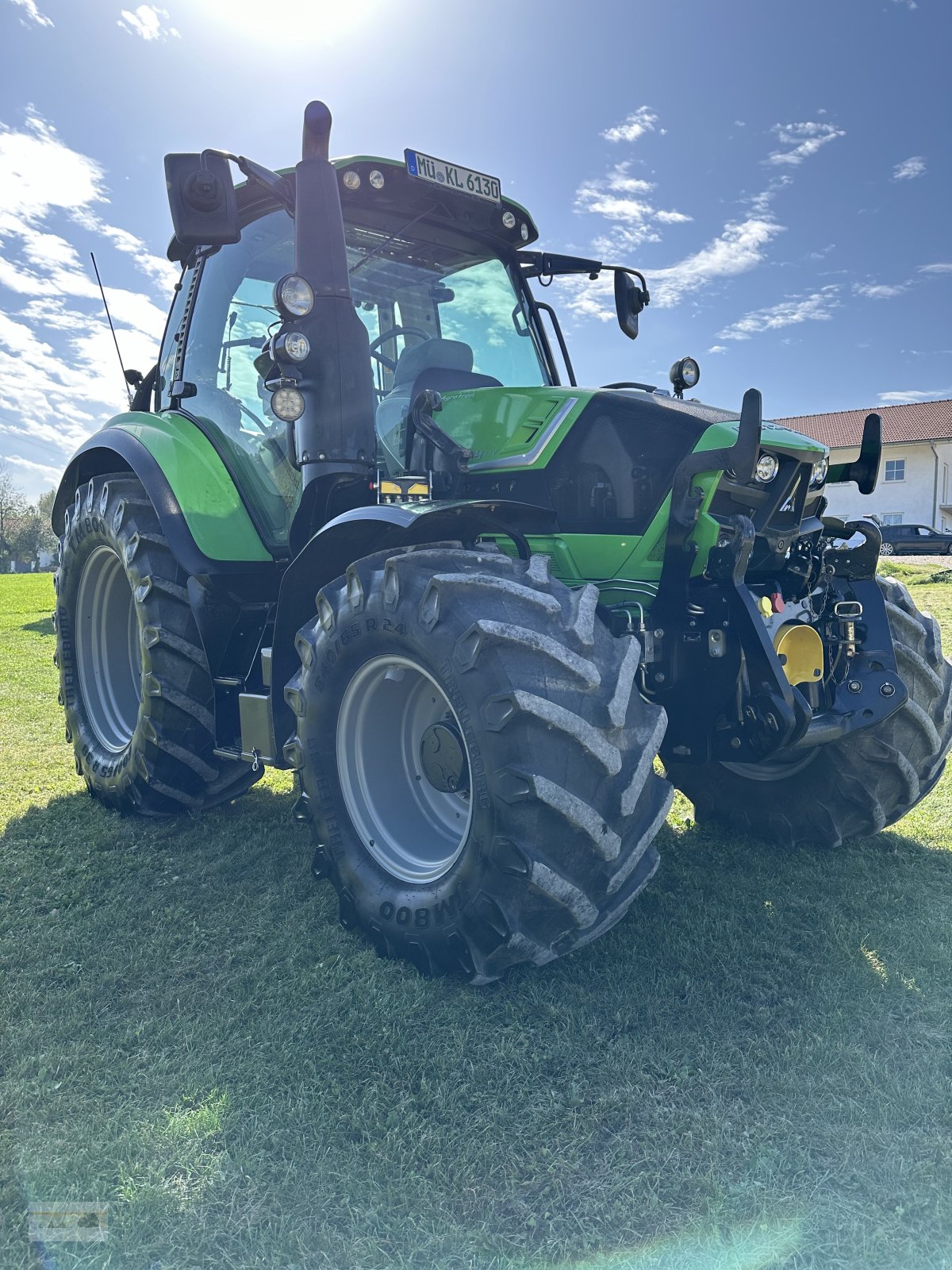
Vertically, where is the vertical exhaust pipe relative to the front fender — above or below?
above

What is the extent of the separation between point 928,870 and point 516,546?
2.15 metres

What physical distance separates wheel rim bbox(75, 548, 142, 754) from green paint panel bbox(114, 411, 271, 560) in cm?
99

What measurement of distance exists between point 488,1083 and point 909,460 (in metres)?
43.1

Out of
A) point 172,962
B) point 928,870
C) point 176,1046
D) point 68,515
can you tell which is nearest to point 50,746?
point 68,515

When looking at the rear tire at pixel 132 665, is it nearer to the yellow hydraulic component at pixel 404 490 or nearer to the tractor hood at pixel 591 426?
the yellow hydraulic component at pixel 404 490

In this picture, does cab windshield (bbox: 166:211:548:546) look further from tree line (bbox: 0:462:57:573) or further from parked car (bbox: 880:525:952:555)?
tree line (bbox: 0:462:57:573)

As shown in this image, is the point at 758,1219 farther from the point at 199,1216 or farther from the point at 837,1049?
the point at 199,1216

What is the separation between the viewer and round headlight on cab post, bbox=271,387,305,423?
3.46 meters

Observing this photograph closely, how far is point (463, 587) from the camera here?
273 centimetres

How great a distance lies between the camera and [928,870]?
3.77 metres

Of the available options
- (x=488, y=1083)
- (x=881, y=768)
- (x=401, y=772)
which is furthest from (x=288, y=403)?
(x=881, y=768)

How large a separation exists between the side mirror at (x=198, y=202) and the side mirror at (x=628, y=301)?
6.34ft

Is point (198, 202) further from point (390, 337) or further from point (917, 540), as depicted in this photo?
point (917, 540)

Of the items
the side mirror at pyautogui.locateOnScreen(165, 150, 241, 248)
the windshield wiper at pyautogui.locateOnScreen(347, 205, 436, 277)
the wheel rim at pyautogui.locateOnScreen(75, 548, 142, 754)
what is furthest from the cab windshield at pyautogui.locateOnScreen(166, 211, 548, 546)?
the wheel rim at pyautogui.locateOnScreen(75, 548, 142, 754)
